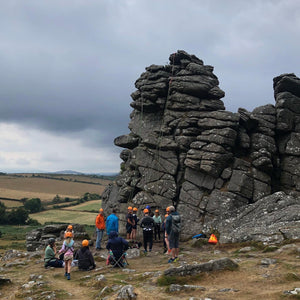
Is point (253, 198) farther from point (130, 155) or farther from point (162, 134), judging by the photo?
point (130, 155)

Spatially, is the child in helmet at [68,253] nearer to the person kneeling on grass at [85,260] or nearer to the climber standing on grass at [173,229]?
the person kneeling on grass at [85,260]

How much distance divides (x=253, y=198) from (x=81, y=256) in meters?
20.5

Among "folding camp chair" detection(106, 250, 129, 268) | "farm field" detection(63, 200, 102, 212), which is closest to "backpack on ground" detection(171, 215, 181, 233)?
"folding camp chair" detection(106, 250, 129, 268)

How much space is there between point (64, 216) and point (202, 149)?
8537 cm

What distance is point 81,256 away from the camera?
60.9 feet

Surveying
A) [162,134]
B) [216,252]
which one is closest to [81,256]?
[216,252]

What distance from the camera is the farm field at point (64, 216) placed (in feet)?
319

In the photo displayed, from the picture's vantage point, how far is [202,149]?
33.0 m

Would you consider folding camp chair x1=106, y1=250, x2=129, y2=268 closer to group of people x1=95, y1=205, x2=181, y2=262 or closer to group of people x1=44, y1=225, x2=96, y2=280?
group of people x1=44, y1=225, x2=96, y2=280

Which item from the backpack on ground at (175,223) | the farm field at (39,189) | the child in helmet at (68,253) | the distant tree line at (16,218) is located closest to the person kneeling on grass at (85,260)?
the child in helmet at (68,253)

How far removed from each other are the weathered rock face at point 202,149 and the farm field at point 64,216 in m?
62.0

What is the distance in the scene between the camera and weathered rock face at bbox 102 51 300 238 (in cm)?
3148

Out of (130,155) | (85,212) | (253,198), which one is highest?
(130,155)

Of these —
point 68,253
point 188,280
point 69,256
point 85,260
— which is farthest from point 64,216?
point 188,280
